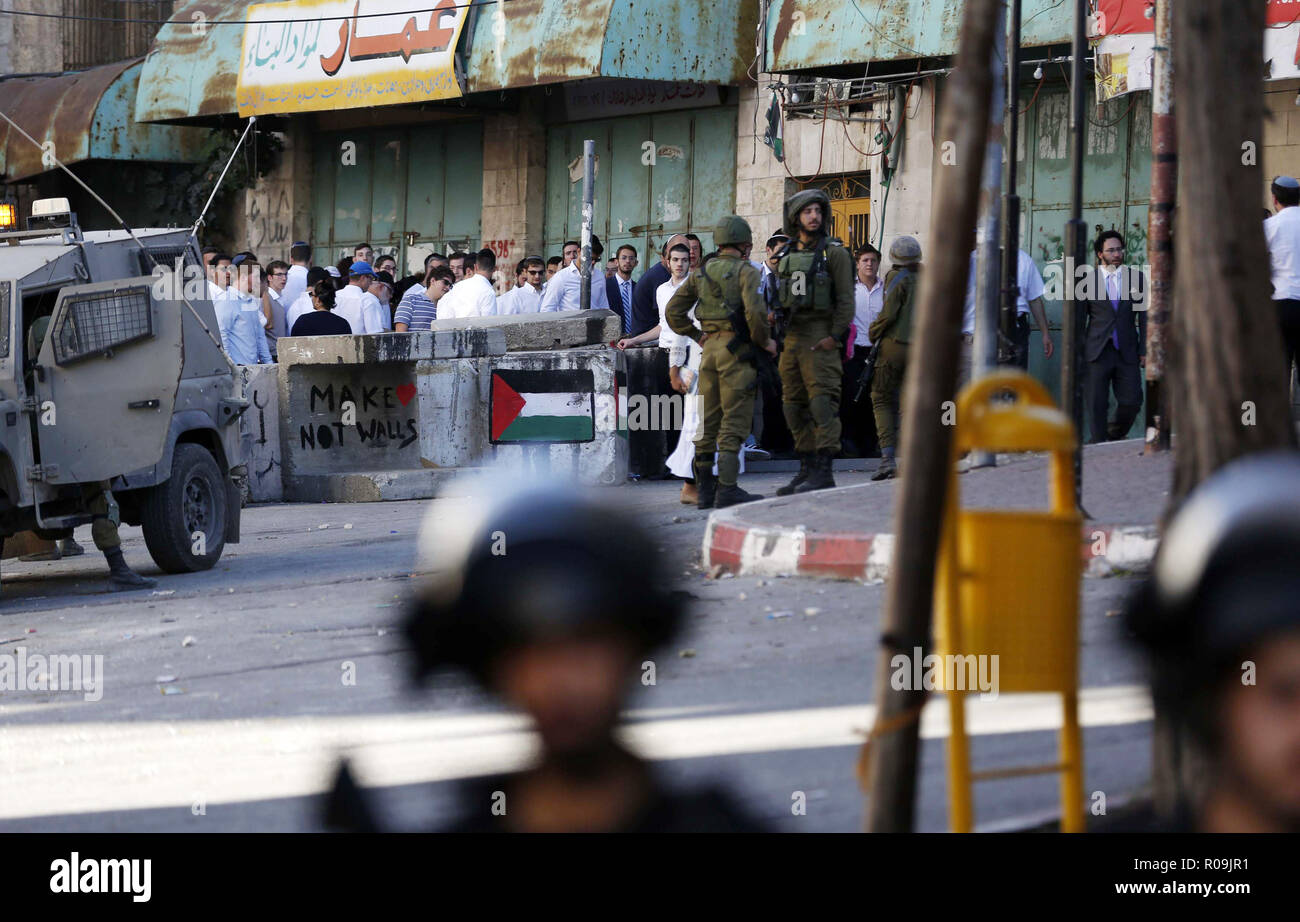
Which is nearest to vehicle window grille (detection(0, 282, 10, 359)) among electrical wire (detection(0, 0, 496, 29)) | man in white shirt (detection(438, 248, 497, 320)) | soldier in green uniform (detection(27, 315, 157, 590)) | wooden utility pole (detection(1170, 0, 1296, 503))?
soldier in green uniform (detection(27, 315, 157, 590))

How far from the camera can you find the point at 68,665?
25.6ft

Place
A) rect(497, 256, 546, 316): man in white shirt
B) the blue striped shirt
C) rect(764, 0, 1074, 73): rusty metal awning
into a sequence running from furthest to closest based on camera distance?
rect(497, 256, 546, 316): man in white shirt
the blue striped shirt
rect(764, 0, 1074, 73): rusty metal awning

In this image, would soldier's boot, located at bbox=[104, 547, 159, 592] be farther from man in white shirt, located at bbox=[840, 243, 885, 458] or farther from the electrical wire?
the electrical wire

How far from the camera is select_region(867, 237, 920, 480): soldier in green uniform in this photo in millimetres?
12445

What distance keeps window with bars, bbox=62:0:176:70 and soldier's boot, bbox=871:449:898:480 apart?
19.5 m

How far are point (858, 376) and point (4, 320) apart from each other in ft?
27.4

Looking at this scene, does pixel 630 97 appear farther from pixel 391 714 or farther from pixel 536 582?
pixel 536 582

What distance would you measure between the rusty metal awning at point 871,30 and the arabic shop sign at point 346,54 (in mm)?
4420

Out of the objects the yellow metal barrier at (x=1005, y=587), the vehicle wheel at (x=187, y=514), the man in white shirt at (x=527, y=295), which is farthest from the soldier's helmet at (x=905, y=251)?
the yellow metal barrier at (x=1005, y=587)

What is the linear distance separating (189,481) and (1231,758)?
912cm

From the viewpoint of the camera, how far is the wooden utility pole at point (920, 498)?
2.91 metres

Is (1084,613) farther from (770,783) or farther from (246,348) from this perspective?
(246,348)

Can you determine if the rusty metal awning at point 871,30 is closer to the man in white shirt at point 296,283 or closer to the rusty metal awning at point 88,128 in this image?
the man in white shirt at point 296,283

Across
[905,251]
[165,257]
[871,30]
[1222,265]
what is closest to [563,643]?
[1222,265]
